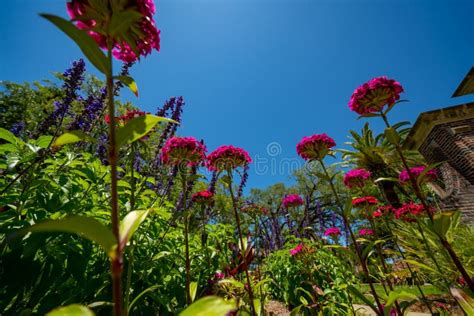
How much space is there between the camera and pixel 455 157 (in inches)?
280

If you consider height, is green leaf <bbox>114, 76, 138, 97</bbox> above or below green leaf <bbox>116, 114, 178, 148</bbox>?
above

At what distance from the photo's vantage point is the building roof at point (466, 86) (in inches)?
232

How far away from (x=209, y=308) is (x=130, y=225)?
0.88 ft

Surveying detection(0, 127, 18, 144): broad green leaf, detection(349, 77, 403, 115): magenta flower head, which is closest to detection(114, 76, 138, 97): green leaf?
detection(0, 127, 18, 144): broad green leaf

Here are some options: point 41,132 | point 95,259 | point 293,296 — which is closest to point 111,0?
point 95,259

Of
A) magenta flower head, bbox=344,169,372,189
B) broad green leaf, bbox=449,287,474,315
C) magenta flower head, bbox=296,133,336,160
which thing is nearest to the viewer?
broad green leaf, bbox=449,287,474,315

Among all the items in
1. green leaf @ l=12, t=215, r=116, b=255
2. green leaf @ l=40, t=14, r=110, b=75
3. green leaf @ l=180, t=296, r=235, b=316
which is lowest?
green leaf @ l=180, t=296, r=235, b=316

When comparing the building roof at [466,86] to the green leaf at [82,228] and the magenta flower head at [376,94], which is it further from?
the green leaf at [82,228]

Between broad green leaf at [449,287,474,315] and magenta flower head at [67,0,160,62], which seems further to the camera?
broad green leaf at [449,287,474,315]

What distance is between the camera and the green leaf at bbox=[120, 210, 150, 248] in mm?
512

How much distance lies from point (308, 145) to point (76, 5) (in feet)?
7.40

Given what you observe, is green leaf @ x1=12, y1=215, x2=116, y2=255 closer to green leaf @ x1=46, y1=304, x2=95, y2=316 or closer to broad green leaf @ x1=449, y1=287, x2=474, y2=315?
green leaf @ x1=46, y1=304, x2=95, y2=316

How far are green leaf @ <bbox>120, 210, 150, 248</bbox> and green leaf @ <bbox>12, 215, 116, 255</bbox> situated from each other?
0.02 m

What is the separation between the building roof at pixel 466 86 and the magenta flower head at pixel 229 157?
7.29 m
